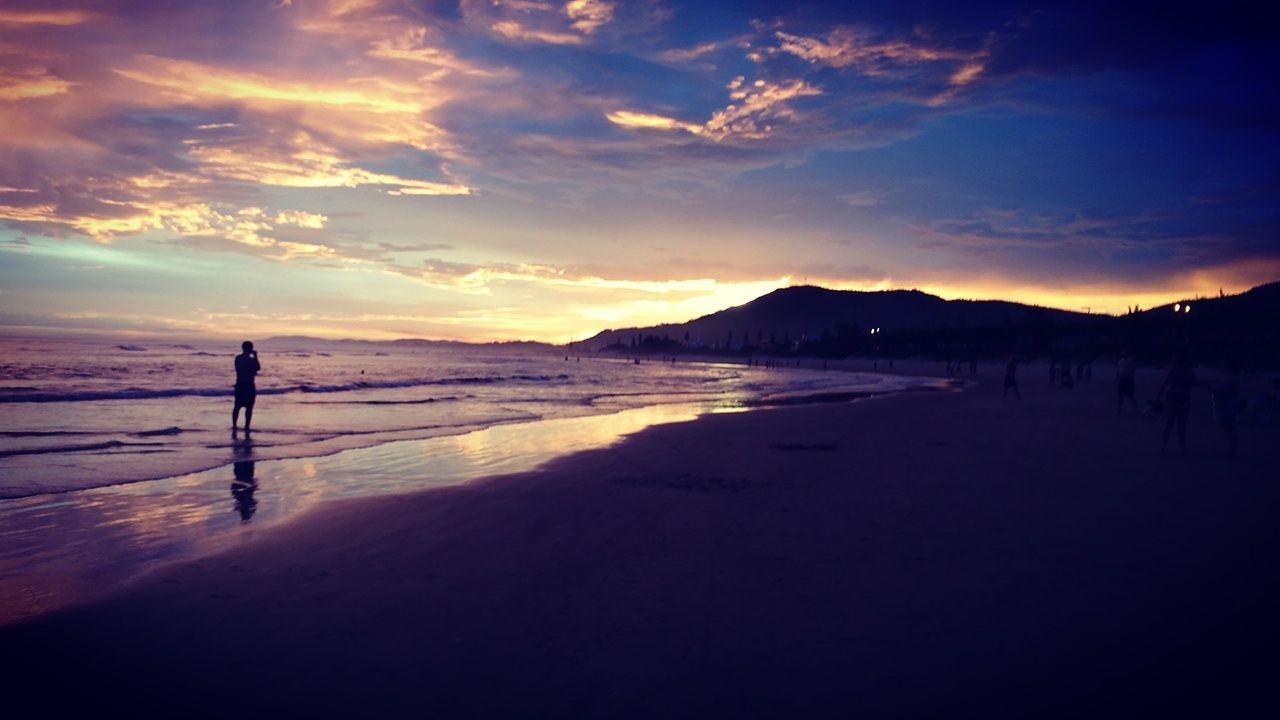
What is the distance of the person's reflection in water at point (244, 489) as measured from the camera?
8.80m

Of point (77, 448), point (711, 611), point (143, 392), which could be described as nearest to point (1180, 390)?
point (711, 611)

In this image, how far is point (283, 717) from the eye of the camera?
11.8 ft

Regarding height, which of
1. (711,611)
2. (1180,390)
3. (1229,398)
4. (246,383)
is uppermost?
(1180,390)

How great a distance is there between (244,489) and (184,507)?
127 centimetres

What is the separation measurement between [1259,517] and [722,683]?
7.70 m

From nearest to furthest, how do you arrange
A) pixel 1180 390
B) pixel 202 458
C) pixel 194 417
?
pixel 1180 390, pixel 202 458, pixel 194 417

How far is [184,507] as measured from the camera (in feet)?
29.4

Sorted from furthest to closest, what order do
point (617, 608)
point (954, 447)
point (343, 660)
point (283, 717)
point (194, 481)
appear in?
point (954, 447) → point (194, 481) → point (617, 608) → point (343, 660) → point (283, 717)

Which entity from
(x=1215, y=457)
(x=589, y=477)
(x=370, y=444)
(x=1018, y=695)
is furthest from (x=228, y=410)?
(x=1215, y=457)

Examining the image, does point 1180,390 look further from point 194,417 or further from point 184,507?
point 194,417

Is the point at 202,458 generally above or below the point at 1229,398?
below

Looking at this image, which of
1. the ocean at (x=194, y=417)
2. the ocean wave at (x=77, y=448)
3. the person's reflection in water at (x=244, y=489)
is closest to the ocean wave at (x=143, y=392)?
the ocean at (x=194, y=417)

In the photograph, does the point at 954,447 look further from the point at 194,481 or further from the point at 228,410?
the point at 228,410

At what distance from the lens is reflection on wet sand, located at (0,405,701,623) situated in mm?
6098
